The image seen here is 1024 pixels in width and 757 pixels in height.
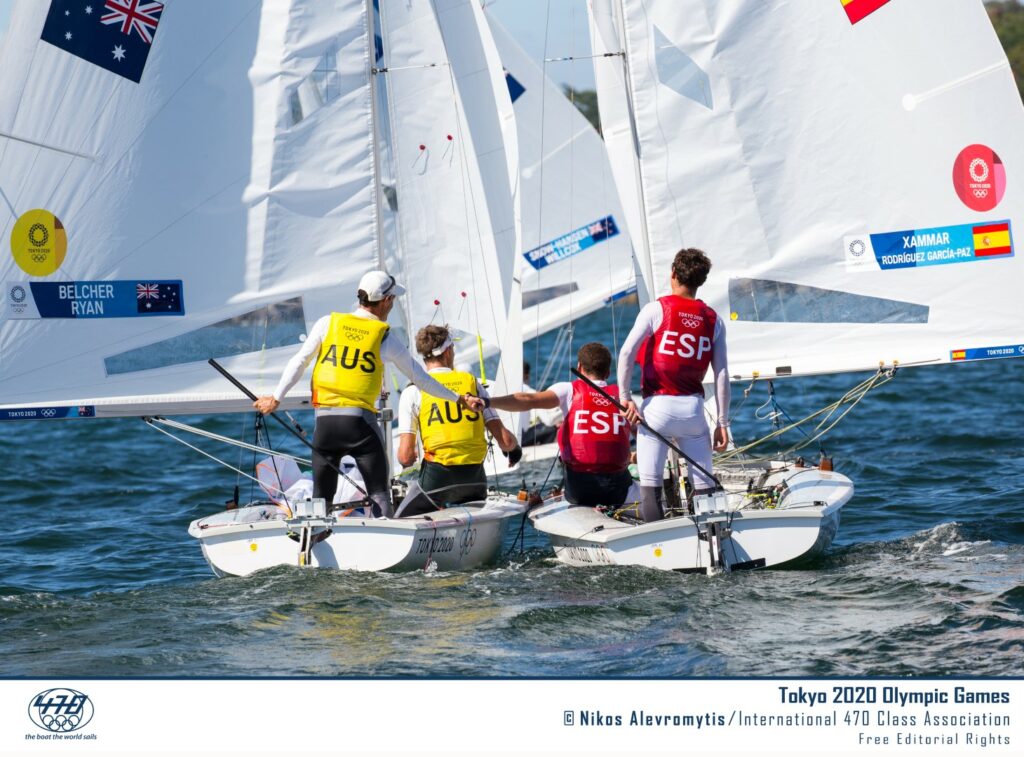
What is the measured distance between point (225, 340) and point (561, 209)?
642 cm

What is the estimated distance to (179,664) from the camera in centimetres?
595

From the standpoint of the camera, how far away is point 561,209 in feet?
46.6

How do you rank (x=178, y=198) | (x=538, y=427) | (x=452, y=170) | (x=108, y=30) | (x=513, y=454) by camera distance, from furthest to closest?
1. (x=538, y=427)
2. (x=452, y=170)
3. (x=178, y=198)
4. (x=108, y=30)
5. (x=513, y=454)

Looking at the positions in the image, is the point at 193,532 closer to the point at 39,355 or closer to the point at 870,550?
the point at 39,355

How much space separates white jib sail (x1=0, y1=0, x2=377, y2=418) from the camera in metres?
8.09

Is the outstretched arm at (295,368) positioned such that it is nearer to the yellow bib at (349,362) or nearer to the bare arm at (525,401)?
the yellow bib at (349,362)

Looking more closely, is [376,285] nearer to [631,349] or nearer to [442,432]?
[442,432]

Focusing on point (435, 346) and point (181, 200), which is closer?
point (435, 346)

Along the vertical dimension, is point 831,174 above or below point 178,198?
below

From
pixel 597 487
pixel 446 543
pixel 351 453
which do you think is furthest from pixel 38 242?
pixel 597 487

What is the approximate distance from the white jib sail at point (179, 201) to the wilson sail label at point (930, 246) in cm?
293

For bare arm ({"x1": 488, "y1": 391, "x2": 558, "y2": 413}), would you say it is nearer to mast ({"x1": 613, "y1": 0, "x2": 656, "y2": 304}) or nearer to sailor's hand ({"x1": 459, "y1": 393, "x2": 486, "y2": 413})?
sailor's hand ({"x1": 459, "y1": 393, "x2": 486, "y2": 413})
